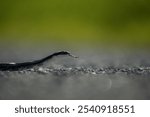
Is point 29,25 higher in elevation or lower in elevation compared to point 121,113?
higher

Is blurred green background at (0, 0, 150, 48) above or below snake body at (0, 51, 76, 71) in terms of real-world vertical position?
above

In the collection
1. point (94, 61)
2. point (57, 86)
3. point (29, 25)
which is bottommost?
point (57, 86)

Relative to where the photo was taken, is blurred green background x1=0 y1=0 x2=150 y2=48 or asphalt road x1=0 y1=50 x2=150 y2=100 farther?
blurred green background x1=0 y1=0 x2=150 y2=48

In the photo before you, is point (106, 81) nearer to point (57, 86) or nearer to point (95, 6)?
point (57, 86)

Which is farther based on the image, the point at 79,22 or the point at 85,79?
the point at 79,22

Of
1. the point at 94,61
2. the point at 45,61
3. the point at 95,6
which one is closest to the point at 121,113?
the point at 94,61

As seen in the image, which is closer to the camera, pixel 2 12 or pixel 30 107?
pixel 30 107

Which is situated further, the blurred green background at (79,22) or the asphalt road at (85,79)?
the blurred green background at (79,22)
